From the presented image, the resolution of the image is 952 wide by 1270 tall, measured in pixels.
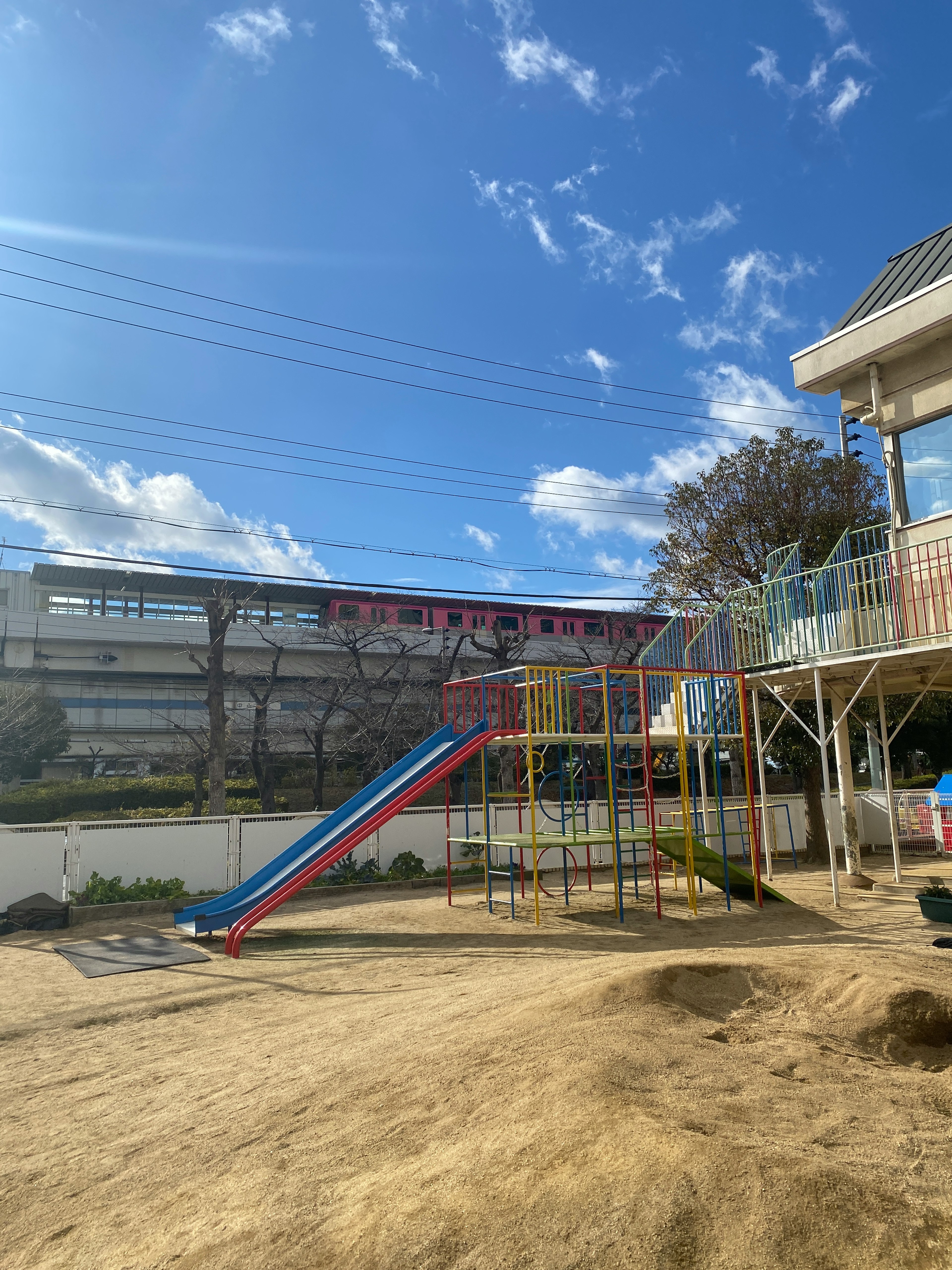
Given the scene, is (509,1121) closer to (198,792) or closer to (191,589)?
(198,792)

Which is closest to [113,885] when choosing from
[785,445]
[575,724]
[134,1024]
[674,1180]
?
[134,1024]

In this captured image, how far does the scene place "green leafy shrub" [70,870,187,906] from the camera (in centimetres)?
1331

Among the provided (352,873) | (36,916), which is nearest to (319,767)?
(352,873)

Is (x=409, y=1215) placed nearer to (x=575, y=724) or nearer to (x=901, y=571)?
(x=901, y=571)

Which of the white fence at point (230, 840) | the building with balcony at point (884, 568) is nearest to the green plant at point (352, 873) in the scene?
the white fence at point (230, 840)

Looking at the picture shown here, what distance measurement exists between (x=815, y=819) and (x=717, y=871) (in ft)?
20.6

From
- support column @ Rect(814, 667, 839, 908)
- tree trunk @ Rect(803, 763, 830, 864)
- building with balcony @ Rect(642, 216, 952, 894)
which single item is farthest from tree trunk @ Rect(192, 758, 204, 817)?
support column @ Rect(814, 667, 839, 908)

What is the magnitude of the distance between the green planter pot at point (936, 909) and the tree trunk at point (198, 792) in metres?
19.5

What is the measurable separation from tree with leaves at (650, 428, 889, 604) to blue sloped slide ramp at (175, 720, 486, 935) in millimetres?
8464

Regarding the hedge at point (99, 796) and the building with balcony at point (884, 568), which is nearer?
the building with balcony at point (884, 568)

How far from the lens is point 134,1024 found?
23.4 feet

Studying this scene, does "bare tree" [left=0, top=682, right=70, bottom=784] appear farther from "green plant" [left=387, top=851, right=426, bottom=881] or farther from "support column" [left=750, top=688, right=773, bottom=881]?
"support column" [left=750, top=688, right=773, bottom=881]

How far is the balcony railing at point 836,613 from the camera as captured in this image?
1128cm

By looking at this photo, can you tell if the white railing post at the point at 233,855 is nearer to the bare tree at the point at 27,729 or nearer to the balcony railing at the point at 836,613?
the balcony railing at the point at 836,613
